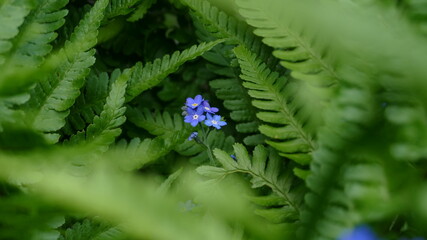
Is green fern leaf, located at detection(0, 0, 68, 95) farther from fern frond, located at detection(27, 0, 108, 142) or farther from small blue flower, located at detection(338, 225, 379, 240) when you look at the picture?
small blue flower, located at detection(338, 225, 379, 240)

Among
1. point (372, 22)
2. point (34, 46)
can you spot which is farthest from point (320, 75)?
point (34, 46)

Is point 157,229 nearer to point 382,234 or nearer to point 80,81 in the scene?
point 382,234

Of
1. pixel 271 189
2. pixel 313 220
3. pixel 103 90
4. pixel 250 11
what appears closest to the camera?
pixel 313 220

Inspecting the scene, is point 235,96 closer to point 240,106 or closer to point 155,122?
point 240,106

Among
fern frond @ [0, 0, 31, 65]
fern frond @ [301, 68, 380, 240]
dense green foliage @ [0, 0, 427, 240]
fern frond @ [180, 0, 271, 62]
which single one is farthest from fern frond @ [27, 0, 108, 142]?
fern frond @ [301, 68, 380, 240]

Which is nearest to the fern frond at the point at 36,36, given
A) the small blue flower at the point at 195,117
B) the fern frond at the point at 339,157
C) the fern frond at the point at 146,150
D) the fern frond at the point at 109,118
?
the fern frond at the point at 109,118
